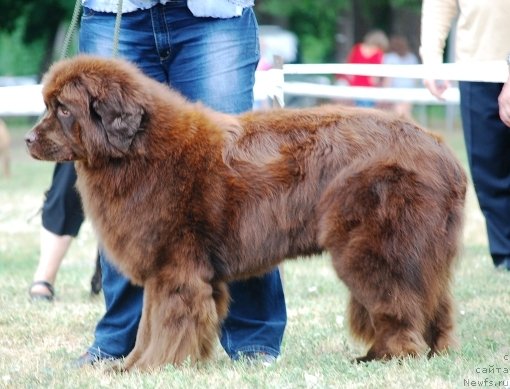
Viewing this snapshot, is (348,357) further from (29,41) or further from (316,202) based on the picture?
(29,41)

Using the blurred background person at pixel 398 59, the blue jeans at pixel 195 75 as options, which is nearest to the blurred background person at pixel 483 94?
the blue jeans at pixel 195 75

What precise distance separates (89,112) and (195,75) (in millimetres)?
691

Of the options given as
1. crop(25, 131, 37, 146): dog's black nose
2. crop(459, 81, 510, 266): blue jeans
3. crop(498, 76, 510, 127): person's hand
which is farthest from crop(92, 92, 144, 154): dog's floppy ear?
crop(459, 81, 510, 266): blue jeans

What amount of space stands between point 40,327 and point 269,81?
2.30 m

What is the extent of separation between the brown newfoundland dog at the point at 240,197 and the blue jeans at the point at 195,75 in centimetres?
36

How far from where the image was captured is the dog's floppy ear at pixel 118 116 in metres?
4.20

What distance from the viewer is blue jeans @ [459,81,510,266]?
279 inches

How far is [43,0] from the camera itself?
30.0 m

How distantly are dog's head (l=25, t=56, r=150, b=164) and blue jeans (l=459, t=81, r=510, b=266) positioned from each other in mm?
3482

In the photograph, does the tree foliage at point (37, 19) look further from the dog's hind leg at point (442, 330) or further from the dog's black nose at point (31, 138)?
the dog's hind leg at point (442, 330)

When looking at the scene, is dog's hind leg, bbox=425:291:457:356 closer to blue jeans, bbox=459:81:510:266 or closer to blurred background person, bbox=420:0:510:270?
blurred background person, bbox=420:0:510:270

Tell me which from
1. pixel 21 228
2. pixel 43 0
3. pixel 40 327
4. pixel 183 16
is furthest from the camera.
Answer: pixel 43 0

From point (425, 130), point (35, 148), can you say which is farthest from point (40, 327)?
point (425, 130)

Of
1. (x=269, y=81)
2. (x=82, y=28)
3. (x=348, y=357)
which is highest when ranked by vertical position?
(x=82, y=28)
